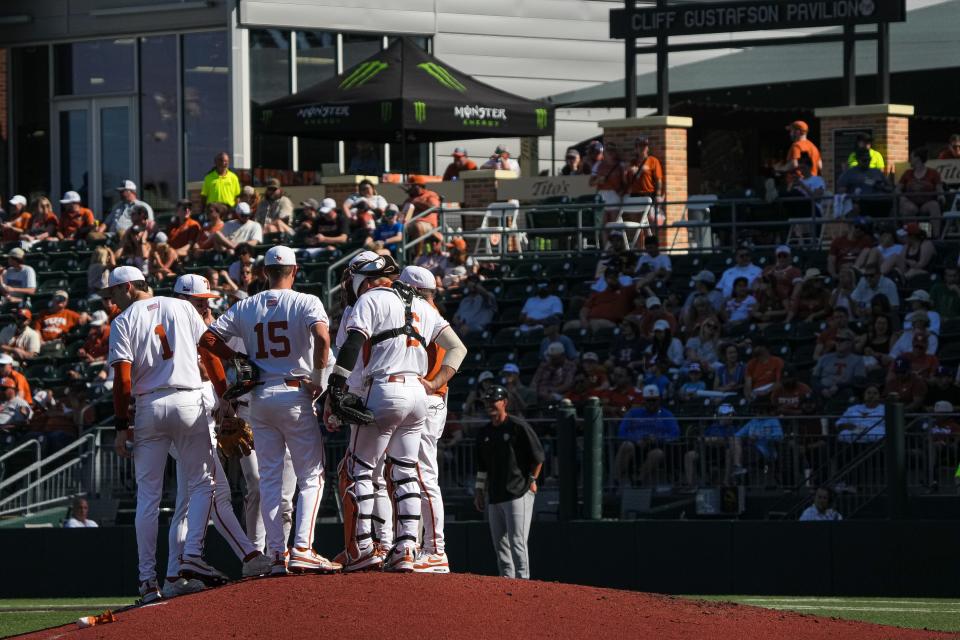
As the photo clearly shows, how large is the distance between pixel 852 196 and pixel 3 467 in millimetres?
10274

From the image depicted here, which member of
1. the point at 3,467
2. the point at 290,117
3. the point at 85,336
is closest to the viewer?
the point at 3,467

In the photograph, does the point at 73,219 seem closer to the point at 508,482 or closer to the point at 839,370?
the point at 839,370

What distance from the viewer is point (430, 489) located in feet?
36.8

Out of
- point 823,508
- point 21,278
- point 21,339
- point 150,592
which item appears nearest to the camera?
point 150,592

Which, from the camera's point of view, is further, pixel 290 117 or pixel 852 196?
pixel 290 117

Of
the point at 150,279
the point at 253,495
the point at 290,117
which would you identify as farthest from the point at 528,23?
the point at 253,495

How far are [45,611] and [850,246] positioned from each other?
10.0 metres

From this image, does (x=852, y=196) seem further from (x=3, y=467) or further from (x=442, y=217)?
(x=3, y=467)

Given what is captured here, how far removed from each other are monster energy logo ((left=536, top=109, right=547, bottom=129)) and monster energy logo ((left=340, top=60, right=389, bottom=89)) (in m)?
2.31

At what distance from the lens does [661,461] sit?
55.6 feet

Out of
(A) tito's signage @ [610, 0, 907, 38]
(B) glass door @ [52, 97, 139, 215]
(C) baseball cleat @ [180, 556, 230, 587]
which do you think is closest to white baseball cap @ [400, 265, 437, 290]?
(C) baseball cleat @ [180, 556, 230, 587]

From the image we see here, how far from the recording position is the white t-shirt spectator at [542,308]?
2127cm

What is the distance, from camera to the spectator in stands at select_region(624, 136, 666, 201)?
23.0m

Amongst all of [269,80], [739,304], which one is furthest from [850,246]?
[269,80]
